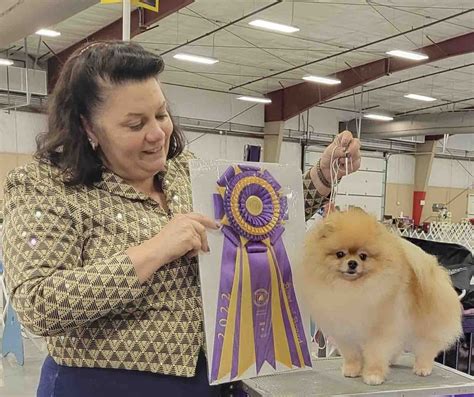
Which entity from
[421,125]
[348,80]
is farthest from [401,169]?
[348,80]

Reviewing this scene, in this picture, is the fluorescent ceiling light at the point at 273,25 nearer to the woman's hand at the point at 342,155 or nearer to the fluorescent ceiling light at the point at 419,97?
the fluorescent ceiling light at the point at 419,97

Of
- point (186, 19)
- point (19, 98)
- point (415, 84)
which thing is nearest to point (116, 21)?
point (186, 19)

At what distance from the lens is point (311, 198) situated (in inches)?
49.2

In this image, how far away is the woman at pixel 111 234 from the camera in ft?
2.83

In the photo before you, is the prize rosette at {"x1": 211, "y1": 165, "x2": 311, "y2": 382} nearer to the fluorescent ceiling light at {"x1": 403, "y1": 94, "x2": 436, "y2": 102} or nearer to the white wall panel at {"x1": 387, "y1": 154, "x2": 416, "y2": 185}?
the fluorescent ceiling light at {"x1": 403, "y1": 94, "x2": 436, "y2": 102}

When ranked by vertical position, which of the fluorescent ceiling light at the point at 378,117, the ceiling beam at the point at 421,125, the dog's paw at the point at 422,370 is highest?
the fluorescent ceiling light at the point at 378,117

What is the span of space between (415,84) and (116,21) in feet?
20.0

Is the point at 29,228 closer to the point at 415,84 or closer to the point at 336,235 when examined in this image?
the point at 336,235

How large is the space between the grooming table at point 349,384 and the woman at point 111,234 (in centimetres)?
13

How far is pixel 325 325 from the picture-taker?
1.08 m

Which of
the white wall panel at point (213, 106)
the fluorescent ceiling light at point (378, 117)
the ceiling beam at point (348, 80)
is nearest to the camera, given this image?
the ceiling beam at point (348, 80)

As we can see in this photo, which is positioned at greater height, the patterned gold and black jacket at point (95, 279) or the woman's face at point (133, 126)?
the woman's face at point (133, 126)

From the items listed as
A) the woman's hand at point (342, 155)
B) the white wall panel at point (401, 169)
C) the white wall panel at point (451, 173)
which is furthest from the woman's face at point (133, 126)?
the white wall panel at point (451, 173)

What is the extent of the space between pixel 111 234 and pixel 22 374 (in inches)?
124
